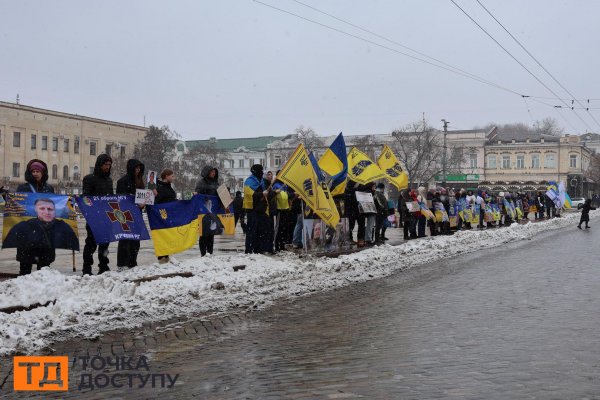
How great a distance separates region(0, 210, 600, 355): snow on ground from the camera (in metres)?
6.96

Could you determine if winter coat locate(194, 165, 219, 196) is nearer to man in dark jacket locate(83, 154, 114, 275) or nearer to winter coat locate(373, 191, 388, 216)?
man in dark jacket locate(83, 154, 114, 275)

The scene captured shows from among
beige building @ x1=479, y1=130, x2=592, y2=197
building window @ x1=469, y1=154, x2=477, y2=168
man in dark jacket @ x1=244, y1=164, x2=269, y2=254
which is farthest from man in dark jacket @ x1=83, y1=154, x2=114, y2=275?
building window @ x1=469, y1=154, x2=477, y2=168

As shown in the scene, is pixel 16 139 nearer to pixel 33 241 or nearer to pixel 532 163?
pixel 33 241

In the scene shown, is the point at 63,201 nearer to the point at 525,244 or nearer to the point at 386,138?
the point at 525,244

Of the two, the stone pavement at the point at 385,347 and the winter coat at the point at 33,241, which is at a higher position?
the winter coat at the point at 33,241

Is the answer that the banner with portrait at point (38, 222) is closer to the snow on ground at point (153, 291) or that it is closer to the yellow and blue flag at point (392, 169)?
the snow on ground at point (153, 291)

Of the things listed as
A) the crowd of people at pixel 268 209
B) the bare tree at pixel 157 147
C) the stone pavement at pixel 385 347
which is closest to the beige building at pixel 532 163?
the bare tree at pixel 157 147

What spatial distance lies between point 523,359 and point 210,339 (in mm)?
3082

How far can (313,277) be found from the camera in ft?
37.7

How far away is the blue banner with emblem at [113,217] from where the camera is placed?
10.4 metres

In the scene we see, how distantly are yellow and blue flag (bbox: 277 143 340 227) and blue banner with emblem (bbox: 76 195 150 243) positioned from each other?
12.4ft

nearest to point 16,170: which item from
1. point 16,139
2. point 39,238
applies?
point 16,139

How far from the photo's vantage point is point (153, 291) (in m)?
8.76

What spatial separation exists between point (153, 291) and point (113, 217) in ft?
8.03
